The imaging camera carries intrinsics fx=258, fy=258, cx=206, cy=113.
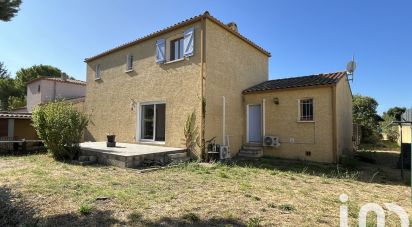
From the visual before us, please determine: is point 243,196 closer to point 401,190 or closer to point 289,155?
point 401,190

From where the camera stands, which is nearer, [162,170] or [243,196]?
[243,196]

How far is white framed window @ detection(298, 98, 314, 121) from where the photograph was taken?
12359 millimetres

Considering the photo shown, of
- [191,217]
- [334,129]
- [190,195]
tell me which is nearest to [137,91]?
[190,195]

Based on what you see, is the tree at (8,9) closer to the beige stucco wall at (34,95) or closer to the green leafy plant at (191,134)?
the green leafy plant at (191,134)

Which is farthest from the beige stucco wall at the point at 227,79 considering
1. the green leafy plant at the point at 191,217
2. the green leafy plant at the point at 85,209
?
the green leafy plant at the point at 85,209

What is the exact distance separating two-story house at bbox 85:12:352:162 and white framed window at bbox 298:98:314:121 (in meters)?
0.05

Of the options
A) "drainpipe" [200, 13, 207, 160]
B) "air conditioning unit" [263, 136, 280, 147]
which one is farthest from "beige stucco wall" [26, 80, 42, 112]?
"air conditioning unit" [263, 136, 280, 147]

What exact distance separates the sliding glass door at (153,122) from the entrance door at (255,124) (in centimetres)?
471

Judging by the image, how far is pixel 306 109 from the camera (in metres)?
12.5

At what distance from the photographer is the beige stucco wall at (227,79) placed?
12195 mm

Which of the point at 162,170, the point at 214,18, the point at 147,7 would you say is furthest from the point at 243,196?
the point at 147,7

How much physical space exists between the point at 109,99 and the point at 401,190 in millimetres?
15756

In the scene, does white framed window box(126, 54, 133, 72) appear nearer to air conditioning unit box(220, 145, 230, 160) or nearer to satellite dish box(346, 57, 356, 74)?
air conditioning unit box(220, 145, 230, 160)

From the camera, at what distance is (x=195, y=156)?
11945 mm
